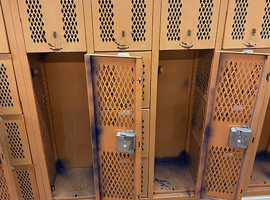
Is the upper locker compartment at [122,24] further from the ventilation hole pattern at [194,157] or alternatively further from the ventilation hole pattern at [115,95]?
the ventilation hole pattern at [194,157]

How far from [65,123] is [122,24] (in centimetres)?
140

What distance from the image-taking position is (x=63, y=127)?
2.44m

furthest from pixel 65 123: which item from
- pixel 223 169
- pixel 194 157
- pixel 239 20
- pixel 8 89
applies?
pixel 239 20

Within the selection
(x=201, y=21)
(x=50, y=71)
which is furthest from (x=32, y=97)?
(x=201, y=21)

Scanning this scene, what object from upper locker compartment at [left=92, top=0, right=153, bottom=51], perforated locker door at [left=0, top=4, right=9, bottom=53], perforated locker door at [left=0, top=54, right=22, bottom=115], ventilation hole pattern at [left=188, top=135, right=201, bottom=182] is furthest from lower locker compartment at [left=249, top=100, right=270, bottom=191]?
perforated locker door at [left=0, top=4, right=9, bottom=53]

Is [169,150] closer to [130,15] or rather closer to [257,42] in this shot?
[257,42]

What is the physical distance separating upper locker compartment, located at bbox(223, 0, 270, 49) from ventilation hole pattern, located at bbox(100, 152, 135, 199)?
1294mm

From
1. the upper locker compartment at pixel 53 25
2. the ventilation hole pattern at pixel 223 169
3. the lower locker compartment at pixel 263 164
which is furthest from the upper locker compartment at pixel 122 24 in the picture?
the lower locker compartment at pixel 263 164

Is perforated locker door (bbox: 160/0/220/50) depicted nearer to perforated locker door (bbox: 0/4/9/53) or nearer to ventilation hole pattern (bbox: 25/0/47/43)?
ventilation hole pattern (bbox: 25/0/47/43)

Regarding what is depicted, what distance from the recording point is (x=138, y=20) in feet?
5.18

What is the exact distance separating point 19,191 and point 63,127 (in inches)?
29.9

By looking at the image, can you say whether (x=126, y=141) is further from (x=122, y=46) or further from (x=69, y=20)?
(x=69, y=20)

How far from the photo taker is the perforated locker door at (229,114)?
5.34ft

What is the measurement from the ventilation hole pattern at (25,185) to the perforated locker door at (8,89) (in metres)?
→ 0.65
